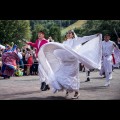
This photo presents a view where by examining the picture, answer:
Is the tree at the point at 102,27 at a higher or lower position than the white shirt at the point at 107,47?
higher

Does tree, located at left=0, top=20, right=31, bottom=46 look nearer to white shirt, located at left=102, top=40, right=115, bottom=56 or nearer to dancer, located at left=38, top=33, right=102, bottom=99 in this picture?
white shirt, located at left=102, top=40, right=115, bottom=56

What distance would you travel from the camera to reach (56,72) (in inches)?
358

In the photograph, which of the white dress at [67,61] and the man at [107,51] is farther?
the man at [107,51]

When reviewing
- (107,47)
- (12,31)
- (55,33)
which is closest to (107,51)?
(107,47)

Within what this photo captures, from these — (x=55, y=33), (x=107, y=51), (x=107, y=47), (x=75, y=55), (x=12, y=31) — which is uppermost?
(x=55, y=33)

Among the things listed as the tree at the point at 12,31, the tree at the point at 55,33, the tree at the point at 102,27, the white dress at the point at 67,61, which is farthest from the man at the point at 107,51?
the tree at the point at 55,33

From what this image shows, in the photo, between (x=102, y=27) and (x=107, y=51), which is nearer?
(x=107, y=51)

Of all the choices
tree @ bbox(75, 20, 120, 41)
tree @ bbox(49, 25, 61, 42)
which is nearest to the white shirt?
tree @ bbox(75, 20, 120, 41)

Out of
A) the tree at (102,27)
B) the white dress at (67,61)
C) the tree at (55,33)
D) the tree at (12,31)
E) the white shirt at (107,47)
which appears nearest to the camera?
the white dress at (67,61)

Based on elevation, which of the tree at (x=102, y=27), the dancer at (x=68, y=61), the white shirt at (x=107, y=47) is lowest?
the dancer at (x=68, y=61)

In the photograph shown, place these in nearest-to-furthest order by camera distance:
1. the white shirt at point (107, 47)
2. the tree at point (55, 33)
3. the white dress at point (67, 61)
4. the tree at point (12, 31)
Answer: the white dress at point (67, 61) → the white shirt at point (107, 47) → the tree at point (12, 31) → the tree at point (55, 33)

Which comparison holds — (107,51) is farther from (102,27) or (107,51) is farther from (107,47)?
(102,27)

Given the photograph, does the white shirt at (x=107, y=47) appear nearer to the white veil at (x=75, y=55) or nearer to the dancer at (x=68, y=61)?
the white veil at (x=75, y=55)
